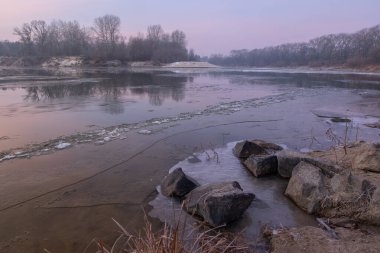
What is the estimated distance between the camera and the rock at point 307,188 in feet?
18.3

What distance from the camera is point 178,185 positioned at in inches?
239

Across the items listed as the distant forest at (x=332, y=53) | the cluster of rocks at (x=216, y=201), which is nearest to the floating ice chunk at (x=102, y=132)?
the cluster of rocks at (x=216, y=201)

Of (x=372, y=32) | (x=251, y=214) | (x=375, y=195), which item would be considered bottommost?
(x=251, y=214)

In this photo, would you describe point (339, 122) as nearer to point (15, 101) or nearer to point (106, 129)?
point (106, 129)

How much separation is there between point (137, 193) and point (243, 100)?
13.6 metres

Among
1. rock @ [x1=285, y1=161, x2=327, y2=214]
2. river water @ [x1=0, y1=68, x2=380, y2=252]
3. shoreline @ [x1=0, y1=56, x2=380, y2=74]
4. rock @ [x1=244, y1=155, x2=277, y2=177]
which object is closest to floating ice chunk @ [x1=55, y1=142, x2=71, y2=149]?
river water @ [x1=0, y1=68, x2=380, y2=252]

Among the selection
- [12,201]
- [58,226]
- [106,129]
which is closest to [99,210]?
[58,226]

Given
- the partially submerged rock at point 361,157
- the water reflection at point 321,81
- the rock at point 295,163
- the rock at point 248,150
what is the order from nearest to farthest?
the rock at point 295,163 → the partially submerged rock at point 361,157 → the rock at point 248,150 → the water reflection at point 321,81

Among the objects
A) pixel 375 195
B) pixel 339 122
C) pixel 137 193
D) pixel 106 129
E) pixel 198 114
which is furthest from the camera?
pixel 198 114

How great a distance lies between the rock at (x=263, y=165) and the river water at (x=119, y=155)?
25 centimetres

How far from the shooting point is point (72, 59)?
84938mm

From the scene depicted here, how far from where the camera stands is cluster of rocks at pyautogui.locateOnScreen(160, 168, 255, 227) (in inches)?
197

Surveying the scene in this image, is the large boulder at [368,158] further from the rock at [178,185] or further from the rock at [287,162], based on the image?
the rock at [178,185]

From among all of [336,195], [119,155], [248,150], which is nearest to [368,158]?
[336,195]
